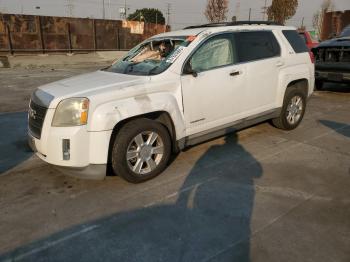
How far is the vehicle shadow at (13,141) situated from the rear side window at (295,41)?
465 cm

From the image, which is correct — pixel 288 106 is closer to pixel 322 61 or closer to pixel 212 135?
pixel 212 135

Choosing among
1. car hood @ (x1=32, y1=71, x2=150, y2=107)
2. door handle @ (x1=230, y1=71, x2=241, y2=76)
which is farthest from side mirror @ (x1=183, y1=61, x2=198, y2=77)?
door handle @ (x1=230, y1=71, x2=241, y2=76)

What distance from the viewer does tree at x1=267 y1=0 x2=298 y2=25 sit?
28391mm

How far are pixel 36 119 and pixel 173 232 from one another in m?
2.12

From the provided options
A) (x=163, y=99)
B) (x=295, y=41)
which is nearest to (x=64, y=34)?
(x=295, y=41)

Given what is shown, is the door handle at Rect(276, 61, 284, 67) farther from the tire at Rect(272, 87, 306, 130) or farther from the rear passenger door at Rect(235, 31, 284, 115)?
the tire at Rect(272, 87, 306, 130)

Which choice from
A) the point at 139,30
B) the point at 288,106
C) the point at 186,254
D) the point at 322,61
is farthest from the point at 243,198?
the point at 139,30

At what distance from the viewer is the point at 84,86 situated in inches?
154

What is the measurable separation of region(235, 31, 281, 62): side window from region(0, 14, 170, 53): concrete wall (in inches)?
727

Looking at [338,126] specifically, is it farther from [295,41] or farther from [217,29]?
[217,29]

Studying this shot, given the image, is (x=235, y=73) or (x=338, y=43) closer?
(x=235, y=73)

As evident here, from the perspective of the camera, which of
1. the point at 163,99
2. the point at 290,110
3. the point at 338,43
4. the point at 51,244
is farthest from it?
the point at 338,43

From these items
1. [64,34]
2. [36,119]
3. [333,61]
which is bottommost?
[36,119]

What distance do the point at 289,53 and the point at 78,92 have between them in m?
3.68
